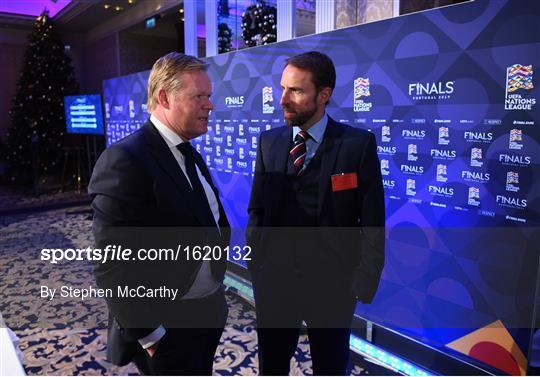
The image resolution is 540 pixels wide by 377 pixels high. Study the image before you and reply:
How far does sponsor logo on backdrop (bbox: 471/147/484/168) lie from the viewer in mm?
2049

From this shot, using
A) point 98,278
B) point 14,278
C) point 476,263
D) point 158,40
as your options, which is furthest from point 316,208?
point 158,40

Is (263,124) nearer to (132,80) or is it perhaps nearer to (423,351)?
(423,351)

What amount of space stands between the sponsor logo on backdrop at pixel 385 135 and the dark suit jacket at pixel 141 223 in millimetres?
1495

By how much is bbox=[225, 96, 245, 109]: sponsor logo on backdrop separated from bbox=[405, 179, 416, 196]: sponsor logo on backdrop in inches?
71.0

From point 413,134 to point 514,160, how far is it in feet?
1.81

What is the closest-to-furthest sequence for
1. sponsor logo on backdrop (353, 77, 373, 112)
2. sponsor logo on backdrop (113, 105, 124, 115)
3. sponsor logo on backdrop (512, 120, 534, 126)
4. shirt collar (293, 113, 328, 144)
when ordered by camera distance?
1. shirt collar (293, 113, 328, 144)
2. sponsor logo on backdrop (512, 120, 534, 126)
3. sponsor logo on backdrop (353, 77, 373, 112)
4. sponsor logo on backdrop (113, 105, 124, 115)

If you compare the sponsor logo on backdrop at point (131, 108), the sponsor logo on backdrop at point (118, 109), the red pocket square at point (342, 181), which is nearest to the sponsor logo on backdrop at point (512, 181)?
the red pocket square at point (342, 181)

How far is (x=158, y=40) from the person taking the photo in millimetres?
9492

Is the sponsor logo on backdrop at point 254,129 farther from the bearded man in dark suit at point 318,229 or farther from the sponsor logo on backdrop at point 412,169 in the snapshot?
the bearded man in dark suit at point 318,229

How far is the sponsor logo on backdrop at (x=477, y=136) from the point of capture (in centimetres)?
200

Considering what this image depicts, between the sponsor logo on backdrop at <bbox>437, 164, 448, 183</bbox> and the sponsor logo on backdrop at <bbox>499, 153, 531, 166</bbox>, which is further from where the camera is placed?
the sponsor logo on backdrop at <bbox>437, 164, 448, 183</bbox>

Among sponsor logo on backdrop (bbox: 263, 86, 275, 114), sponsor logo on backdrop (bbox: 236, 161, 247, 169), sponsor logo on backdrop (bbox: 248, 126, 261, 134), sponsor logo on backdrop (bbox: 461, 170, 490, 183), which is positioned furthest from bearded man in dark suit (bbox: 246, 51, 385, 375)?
sponsor logo on backdrop (bbox: 236, 161, 247, 169)

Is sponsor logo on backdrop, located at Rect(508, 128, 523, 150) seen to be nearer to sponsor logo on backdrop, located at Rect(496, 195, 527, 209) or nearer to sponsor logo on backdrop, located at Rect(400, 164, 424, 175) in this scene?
sponsor logo on backdrop, located at Rect(496, 195, 527, 209)

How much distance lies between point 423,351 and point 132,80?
505 cm
